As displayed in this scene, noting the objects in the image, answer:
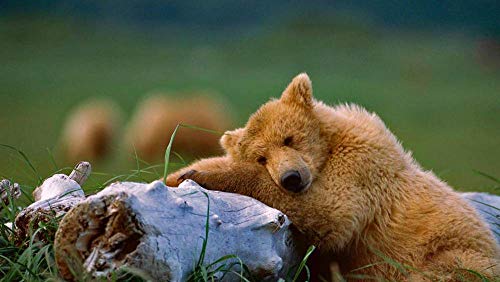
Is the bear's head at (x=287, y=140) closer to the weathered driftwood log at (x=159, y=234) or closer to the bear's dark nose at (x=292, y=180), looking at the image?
the bear's dark nose at (x=292, y=180)

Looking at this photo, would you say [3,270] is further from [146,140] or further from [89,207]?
[146,140]

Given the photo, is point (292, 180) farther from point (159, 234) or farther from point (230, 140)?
point (159, 234)

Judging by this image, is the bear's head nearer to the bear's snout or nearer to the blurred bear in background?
the bear's snout

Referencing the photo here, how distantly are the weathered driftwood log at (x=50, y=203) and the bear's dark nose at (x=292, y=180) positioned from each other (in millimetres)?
1092

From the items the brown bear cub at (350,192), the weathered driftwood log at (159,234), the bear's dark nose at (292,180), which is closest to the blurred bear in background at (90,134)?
the brown bear cub at (350,192)

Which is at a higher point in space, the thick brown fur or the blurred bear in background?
the thick brown fur

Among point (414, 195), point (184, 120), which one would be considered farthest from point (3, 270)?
point (184, 120)

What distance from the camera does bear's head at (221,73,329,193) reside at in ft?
14.3

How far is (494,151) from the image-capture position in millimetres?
18422

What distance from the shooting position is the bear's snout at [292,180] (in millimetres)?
4281

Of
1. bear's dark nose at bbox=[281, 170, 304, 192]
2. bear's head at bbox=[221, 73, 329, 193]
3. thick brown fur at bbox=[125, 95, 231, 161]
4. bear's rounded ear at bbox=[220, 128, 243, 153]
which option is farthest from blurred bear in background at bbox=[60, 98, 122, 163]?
bear's dark nose at bbox=[281, 170, 304, 192]

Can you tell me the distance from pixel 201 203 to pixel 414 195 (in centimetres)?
140

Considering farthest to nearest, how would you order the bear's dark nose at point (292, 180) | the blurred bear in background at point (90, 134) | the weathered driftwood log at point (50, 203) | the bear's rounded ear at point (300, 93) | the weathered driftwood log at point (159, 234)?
the blurred bear in background at point (90, 134), the bear's rounded ear at point (300, 93), the bear's dark nose at point (292, 180), the weathered driftwood log at point (50, 203), the weathered driftwood log at point (159, 234)

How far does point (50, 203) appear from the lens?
4164 mm
